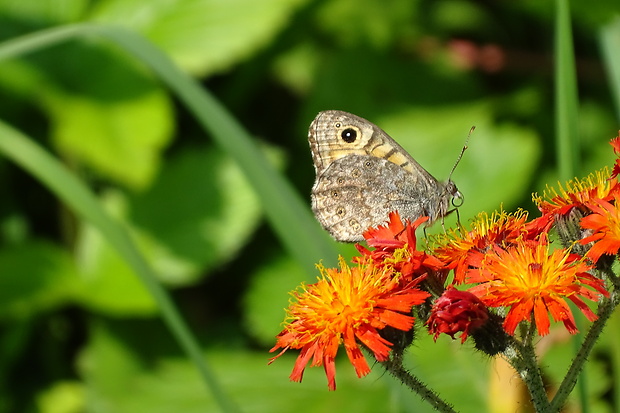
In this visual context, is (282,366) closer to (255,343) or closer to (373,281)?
(255,343)

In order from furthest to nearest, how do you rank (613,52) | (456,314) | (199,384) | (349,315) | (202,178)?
(202,178) → (199,384) → (613,52) → (349,315) → (456,314)

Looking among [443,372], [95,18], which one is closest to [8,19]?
[95,18]

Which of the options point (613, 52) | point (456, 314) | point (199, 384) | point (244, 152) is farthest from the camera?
point (199, 384)

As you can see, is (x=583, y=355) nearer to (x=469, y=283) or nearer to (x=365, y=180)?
(x=469, y=283)

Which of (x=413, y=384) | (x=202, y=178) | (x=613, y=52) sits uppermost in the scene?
(x=202, y=178)

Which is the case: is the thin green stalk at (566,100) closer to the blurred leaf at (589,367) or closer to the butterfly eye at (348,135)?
the butterfly eye at (348,135)

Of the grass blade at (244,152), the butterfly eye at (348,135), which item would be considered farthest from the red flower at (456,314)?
the butterfly eye at (348,135)

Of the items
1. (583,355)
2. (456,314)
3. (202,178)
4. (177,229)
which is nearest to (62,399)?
(177,229)
